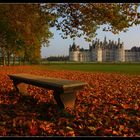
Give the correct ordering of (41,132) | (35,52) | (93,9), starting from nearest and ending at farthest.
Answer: (41,132), (93,9), (35,52)

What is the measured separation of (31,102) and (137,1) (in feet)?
15.3

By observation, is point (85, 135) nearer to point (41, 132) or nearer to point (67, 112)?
point (41, 132)

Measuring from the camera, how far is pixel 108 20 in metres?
11.0

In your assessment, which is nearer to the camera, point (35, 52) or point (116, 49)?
point (35, 52)

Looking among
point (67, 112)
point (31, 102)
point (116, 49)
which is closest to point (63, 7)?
point (31, 102)

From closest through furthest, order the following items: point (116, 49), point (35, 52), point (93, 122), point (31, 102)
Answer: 1. point (93, 122)
2. point (31, 102)
3. point (35, 52)
4. point (116, 49)

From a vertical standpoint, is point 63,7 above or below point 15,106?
above

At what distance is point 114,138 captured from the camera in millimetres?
5766

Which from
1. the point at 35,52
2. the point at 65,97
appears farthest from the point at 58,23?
the point at 35,52

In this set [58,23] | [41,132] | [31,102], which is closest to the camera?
[41,132]

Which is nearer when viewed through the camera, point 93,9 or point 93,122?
point 93,122

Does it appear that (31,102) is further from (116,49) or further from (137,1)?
(116,49)

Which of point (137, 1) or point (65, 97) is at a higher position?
point (137, 1)

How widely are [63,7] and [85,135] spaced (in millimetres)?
6086
